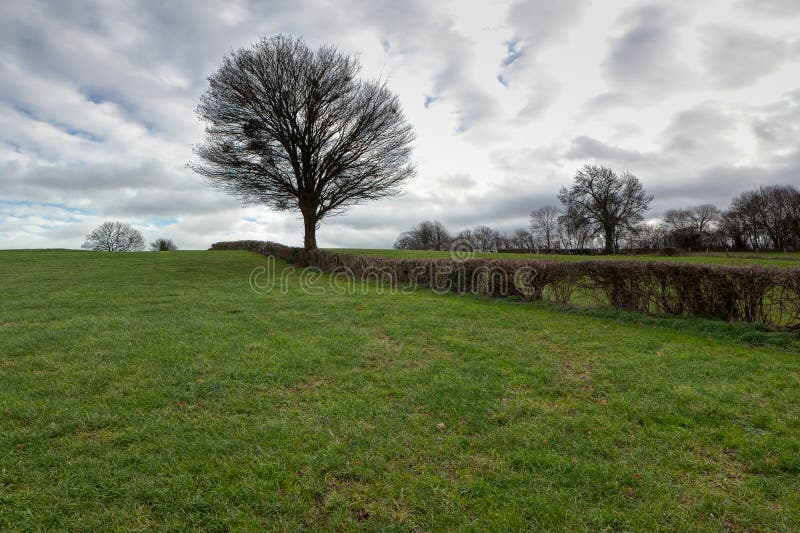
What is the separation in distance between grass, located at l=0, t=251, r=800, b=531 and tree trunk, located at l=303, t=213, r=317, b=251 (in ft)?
55.3

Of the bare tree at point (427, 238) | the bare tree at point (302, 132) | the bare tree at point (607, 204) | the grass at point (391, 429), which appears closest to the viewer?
the grass at point (391, 429)

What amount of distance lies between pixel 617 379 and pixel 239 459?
15.9 feet

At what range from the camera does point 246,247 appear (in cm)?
4353

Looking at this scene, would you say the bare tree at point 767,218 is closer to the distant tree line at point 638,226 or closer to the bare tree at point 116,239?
the distant tree line at point 638,226

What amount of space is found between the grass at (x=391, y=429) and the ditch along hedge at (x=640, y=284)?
3.07 feet

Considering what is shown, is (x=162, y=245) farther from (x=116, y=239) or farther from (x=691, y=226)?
(x=691, y=226)

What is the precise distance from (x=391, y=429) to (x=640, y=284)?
862 centimetres

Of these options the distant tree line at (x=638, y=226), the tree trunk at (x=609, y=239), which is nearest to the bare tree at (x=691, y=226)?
the distant tree line at (x=638, y=226)

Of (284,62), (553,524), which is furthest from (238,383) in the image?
(284,62)

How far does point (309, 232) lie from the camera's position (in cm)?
2469

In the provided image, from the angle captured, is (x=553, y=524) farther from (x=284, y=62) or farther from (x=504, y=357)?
(x=284, y=62)

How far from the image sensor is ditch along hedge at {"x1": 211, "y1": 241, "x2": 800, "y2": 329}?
313 inches

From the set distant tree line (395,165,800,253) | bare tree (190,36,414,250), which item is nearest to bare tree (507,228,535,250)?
distant tree line (395,165,800,253)

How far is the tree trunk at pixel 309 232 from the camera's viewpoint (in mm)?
24484
